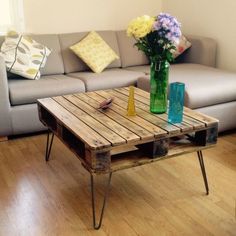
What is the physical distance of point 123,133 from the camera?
1.87 meters

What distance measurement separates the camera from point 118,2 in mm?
4203

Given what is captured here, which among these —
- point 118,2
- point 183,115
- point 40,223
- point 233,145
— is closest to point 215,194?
point 183,115

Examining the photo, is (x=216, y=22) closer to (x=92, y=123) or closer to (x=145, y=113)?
(x=145, y=113)

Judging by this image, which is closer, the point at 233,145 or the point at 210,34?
the point at 233,145

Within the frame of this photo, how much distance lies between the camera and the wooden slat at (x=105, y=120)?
→ 6.01 ft

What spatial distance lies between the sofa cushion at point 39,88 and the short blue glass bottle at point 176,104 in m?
1.34

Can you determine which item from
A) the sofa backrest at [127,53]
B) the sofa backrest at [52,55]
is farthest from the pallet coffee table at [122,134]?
the sofa backrest at [127,53]

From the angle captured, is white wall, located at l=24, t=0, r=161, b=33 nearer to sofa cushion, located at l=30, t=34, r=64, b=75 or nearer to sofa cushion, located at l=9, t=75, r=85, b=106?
sofa cushion, located at l=30, t=34, r=64, b=75

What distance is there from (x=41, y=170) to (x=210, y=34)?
2417 mm

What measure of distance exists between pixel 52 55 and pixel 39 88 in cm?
64

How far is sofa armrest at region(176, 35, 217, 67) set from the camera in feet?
12.3

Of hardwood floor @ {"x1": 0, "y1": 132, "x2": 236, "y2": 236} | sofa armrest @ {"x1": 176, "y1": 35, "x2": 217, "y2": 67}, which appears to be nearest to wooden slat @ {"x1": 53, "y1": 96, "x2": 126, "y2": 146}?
hardwood floor @ {"x1": 0, "y1": 132, "x2": 236, "y2": 236}

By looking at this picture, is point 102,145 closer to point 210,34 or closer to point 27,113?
point 27,113

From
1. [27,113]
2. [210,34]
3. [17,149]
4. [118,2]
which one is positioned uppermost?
[118,2]
